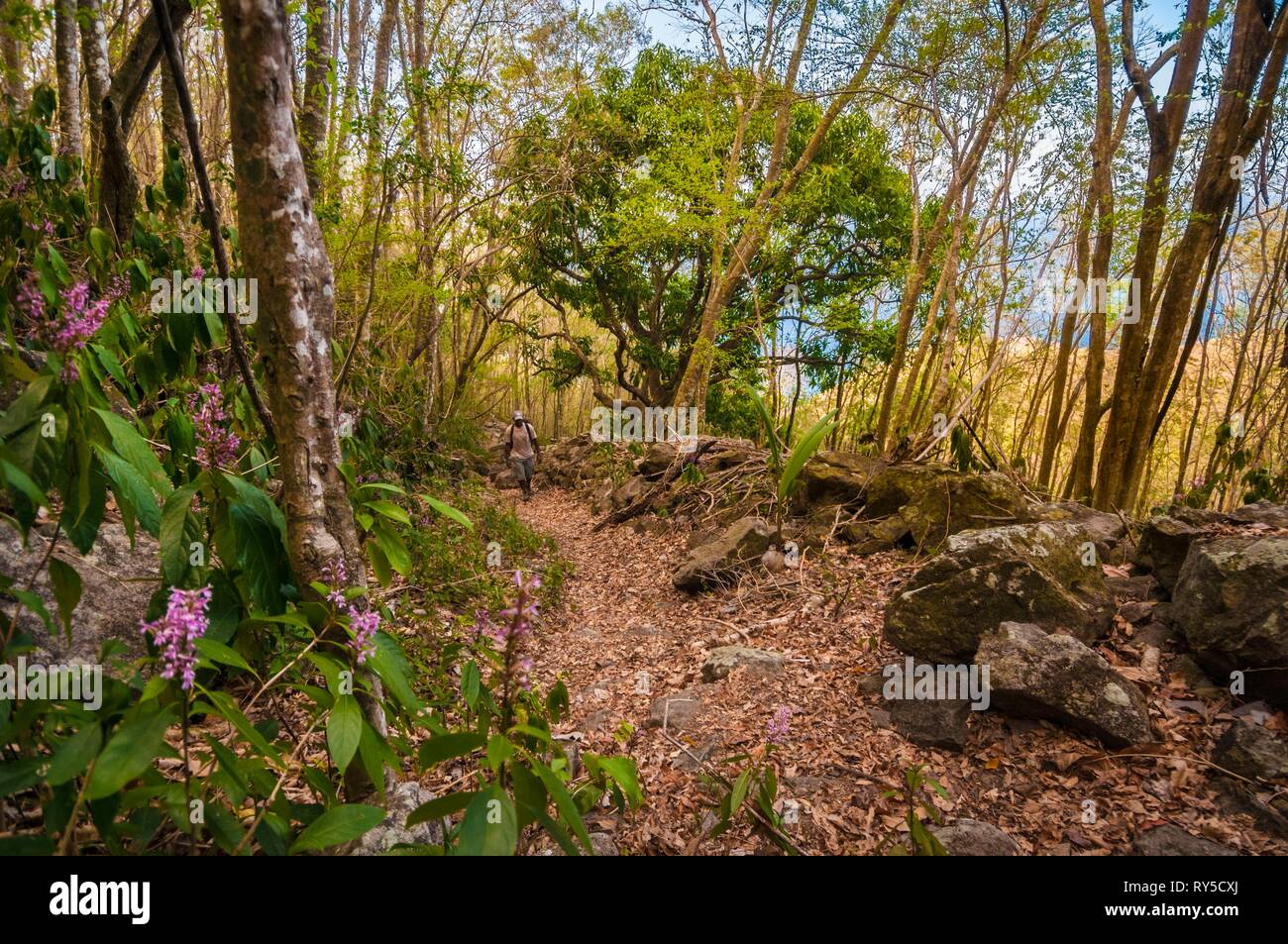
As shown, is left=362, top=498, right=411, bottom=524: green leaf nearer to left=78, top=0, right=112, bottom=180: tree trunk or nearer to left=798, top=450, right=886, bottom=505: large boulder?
left=78, top=0, right=112, bottom=180: tree trunk

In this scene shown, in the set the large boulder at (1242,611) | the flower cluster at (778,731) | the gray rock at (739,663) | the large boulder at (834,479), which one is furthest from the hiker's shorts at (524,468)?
the large boulder at (1242,611)

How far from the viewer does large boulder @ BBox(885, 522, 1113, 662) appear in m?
2.87

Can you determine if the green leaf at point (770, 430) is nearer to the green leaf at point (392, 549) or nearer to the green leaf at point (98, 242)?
the green leaf at point (392, 549)

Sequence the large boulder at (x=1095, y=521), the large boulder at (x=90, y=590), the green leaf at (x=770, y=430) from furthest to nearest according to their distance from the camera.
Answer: the green leaf at (x=770, y=430) < the large boulder at (x=1095, y=521) < the large boulder at (x=90, y=590)

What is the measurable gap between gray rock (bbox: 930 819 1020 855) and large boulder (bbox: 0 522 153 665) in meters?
2.53

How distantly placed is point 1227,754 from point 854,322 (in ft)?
24.0

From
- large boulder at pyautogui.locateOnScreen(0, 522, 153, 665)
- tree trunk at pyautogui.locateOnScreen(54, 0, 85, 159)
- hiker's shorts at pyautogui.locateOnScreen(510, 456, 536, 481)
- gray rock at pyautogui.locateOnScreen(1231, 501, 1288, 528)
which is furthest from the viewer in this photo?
hiker's shorts at pyautogui.locateOnScreen(510, 456, 536, 481)

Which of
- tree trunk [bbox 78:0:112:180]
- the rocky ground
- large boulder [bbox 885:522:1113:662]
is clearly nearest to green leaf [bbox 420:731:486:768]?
the rocky ground

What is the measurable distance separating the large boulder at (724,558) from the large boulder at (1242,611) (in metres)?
2.51

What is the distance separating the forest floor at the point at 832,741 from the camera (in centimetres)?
206

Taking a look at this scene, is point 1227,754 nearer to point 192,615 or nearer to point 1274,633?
point 1274,633

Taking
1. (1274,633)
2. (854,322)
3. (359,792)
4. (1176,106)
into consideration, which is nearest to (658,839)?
(359,792)

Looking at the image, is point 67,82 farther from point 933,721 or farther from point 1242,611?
point 1242,611
